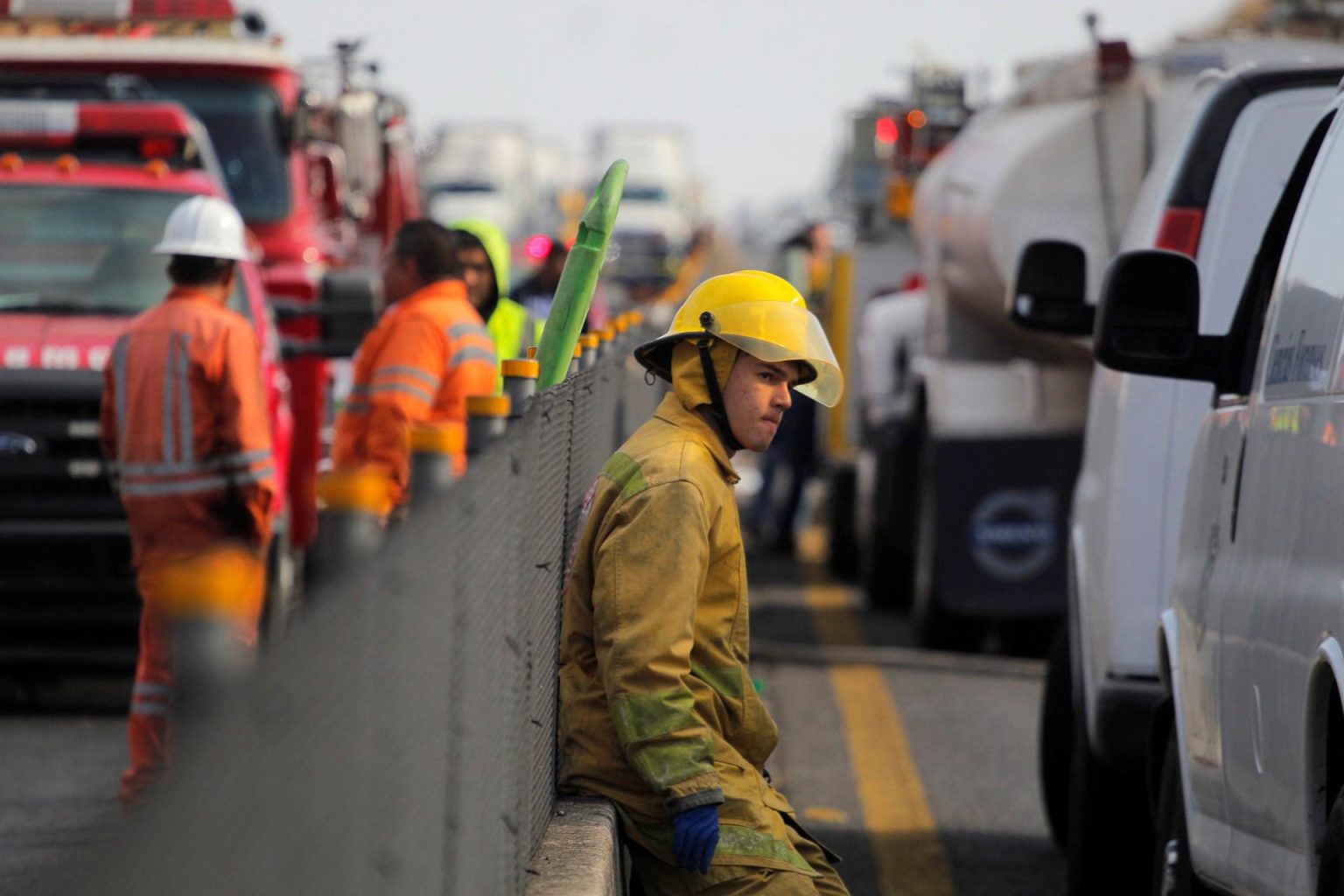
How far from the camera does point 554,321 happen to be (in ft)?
17.8

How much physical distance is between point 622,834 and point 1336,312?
1.72 meters

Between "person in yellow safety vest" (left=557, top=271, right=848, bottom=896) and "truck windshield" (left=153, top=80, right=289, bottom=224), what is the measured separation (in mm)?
9028

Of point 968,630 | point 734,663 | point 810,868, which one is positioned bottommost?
point 968,630

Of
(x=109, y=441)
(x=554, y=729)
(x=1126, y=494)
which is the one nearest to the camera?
(x=554, y=729)

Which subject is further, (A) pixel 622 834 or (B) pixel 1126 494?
(B) pixel 1126 494

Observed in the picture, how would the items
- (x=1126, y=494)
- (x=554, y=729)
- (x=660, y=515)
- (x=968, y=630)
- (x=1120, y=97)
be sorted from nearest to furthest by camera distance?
(x=660, y=515), (x=554, y=729), (x=1126, y=494), (x=1120, y=97), (x=968, y=630)

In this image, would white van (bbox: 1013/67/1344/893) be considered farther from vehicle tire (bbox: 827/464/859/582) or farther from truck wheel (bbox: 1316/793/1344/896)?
vehicle tire (bbox: 827/464/859/582)

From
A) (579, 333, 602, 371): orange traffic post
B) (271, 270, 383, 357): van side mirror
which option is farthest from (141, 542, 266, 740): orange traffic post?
(271, 270, 383, 357): van side mirror

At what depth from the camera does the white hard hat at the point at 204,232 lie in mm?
7383

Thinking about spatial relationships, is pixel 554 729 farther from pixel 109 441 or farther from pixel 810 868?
pixel 109 441

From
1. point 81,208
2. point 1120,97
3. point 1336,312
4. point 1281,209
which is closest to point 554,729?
point 1336,312

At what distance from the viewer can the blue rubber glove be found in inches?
172

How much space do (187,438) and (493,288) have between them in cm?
210

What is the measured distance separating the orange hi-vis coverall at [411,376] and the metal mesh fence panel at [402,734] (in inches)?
113
